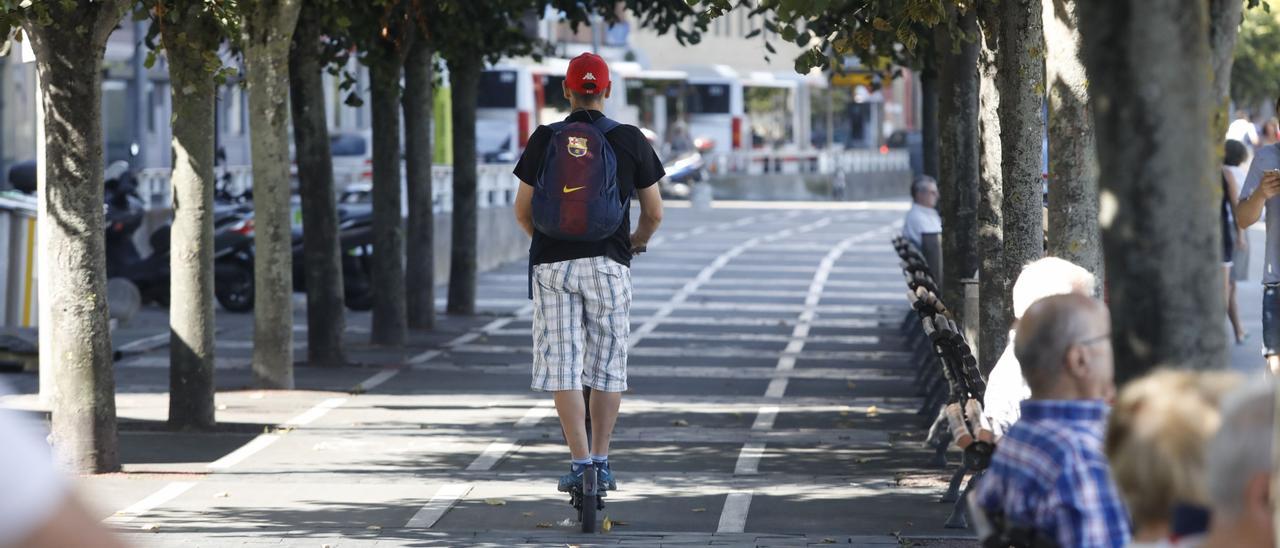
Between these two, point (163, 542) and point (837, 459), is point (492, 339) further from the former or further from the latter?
point (163, 542)

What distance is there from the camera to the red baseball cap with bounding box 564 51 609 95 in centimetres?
780

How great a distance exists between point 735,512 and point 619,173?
1583 mm

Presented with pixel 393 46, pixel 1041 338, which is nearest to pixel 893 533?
pixel 1041 338

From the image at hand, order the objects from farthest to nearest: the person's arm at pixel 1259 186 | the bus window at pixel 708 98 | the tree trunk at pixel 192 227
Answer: the bus window at pixel 708 98 < the tree trunk at pixel 192 227 < the person's arm at pixel 1259 186

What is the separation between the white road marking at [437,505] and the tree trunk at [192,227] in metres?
2.36

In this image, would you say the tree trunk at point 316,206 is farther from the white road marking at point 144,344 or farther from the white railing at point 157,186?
the white railing at point 157,186

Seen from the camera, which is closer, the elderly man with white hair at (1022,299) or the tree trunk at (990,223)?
the elderly man with white hair at (1022,299)

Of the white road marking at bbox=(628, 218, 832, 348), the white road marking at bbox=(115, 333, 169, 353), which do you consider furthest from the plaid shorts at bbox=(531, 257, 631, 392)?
the white road marking at bbox=(628, 218, 832, 348)

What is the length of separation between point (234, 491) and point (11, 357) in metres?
5.69

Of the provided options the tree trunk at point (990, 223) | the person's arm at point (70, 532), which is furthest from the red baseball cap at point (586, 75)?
the person's arm at point (70, 532)

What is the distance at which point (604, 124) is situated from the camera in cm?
782

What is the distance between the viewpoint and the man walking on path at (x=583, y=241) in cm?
766

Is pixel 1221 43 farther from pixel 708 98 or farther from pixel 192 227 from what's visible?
pixel 708 98

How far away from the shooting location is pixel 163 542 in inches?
306
